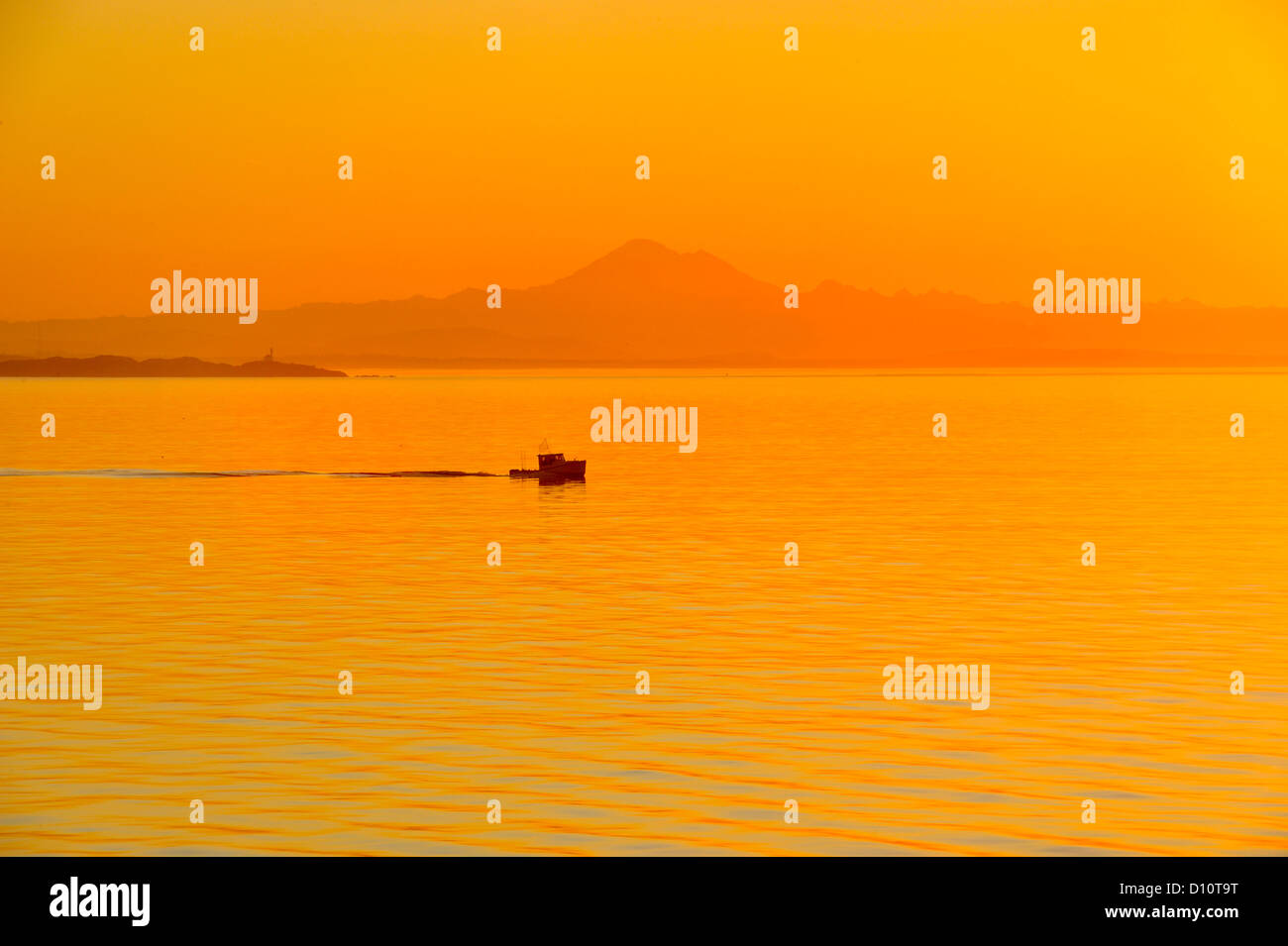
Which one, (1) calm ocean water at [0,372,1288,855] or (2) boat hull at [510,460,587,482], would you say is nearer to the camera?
(1) calm ocean water at [0,372,1288,855]

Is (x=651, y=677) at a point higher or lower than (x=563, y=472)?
lower

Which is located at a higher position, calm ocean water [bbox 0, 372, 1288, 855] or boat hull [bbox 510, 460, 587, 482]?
boat hull [bbox 510, 460, 587, 482]

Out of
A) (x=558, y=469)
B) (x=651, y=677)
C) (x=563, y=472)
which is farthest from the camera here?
(x=563, y=472)

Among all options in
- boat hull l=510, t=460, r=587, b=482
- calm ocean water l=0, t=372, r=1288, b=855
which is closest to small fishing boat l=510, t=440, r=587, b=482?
boat hull l=510, t=460, r=587, b=482

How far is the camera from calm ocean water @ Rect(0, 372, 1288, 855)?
2944 cm

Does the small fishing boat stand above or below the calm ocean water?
above

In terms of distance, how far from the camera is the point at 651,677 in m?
42.7

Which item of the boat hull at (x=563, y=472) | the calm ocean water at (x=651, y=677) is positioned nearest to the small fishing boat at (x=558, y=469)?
the boat hull at (x=563, y=472)

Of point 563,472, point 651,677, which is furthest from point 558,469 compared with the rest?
point 651,677

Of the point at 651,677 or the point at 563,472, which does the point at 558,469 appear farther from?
the point at 651,677

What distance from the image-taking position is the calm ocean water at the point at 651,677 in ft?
96.6

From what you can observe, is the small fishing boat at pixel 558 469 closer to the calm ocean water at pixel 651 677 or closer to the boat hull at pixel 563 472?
the boat hull at pixel 563 472

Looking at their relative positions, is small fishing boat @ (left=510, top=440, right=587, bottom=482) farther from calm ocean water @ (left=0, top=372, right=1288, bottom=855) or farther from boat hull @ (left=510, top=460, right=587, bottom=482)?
calm ocean water @ (left=0, top=372, right=1288, bottom=855)
